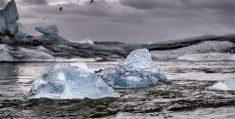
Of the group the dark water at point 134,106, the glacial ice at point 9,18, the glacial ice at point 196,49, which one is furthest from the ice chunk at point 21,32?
the dark water at point 134,106

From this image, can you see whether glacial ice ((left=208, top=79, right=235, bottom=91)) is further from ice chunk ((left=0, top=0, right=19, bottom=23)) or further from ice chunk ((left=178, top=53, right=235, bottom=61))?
ice chunk ((left=178, top=53, right=235, bottom=61))

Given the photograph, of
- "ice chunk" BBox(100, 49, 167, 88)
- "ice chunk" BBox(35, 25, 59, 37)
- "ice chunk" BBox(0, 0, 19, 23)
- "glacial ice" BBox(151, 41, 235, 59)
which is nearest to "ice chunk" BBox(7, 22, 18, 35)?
"ice chunk" BBox(0, 0, 19, 23)

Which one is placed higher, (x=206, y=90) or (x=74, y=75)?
(x=74, y=75)

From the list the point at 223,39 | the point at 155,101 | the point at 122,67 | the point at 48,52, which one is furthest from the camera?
the point at 223,39

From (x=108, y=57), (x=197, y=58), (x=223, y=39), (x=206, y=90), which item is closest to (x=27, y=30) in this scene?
(x=108, y=57)

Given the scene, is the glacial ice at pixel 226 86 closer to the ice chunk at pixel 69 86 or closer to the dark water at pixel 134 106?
the dark water at pixel 134 106

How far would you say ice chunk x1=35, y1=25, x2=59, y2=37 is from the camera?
5576 cm

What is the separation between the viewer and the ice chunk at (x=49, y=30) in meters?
55.8

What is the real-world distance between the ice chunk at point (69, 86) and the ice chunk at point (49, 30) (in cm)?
4334

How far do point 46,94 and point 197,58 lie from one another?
38.7 meters

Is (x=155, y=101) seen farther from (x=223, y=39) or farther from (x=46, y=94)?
(x=223, y=39)

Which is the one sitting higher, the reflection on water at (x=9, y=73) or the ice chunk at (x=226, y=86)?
the ice chunk at (x=226, y=86)

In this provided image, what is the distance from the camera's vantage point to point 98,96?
39.9 feet

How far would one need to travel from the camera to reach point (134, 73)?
16125mm
